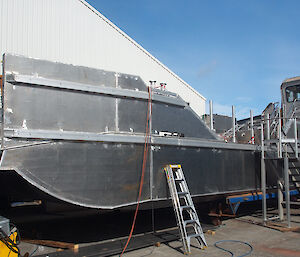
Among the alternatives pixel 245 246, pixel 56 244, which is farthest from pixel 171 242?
pixel 56 244

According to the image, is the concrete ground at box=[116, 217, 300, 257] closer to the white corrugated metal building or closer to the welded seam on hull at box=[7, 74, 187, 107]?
the welded seam on hull at box=[7, 74, 187, 107]

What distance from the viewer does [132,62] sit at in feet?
Answer: 40.3

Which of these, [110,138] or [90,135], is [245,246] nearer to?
[110,138]

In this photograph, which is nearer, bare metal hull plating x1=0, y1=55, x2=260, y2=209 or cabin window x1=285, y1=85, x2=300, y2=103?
bare metal hull plating x1=0, y1=55, x2=260, y2=209

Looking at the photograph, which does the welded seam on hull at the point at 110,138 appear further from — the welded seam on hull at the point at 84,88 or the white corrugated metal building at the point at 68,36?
the white corrugated metal building at the point at 68,36

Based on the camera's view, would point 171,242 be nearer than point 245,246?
No

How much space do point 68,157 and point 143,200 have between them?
1.40m

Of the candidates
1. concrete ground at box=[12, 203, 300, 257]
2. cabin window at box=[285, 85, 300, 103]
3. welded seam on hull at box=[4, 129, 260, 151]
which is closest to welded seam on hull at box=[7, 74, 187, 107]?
welded seam on hull at box=[4, 129, 260, 151]

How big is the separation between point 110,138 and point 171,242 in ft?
7.23

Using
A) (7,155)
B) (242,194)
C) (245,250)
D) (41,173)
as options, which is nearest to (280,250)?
(245,250)

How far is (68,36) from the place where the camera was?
10.1 m

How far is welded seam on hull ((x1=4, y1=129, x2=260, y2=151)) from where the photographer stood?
12.4 ft

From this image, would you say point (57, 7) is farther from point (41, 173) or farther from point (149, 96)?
point (41, 173)

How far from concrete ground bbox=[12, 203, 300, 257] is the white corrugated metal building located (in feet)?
17.7
